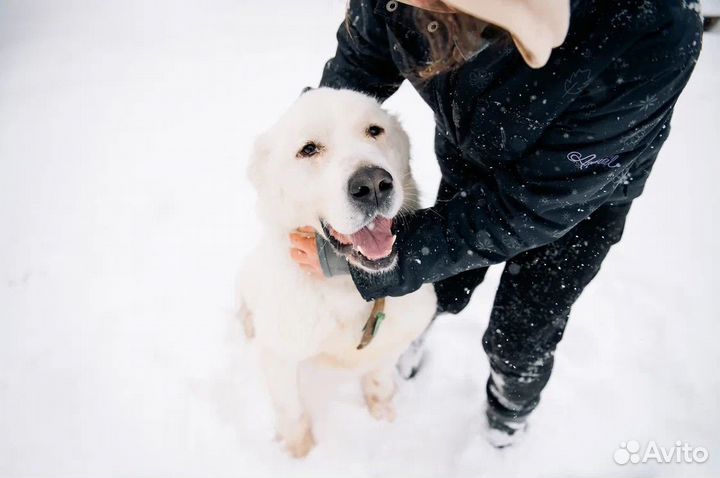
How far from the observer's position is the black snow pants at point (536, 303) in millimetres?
1570

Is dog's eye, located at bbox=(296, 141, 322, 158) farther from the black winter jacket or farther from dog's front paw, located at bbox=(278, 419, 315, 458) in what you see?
dog's front paw, located at bbox=(278, 419, 315, 458)

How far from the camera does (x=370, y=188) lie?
140 cm

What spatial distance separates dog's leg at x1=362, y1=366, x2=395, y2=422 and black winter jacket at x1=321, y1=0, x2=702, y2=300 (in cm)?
93

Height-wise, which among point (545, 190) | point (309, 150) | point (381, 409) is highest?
point (545, 190)

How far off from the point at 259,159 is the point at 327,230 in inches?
16.1

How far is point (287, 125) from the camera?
1614mm

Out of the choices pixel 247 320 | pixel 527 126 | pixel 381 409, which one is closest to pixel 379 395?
pixel 381 409

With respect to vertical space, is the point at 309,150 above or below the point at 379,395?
above

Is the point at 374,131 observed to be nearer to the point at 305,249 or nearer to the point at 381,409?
the point at 305,249

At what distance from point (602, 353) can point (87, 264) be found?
3.31m

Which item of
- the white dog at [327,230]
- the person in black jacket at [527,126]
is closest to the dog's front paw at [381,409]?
the white dog at [327,230]

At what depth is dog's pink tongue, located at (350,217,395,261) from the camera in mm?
1495

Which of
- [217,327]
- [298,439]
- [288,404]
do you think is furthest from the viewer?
[217,327]

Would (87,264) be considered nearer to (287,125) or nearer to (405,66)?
(287,125)
